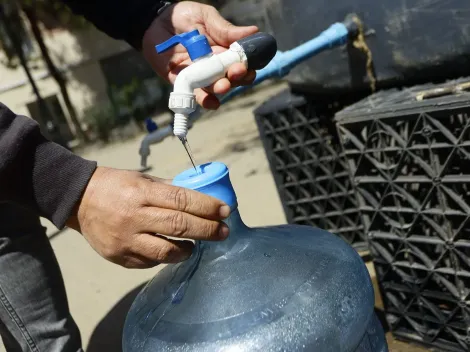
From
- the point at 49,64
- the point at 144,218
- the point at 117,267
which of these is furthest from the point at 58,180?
the point at 49,64

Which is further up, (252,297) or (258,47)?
(258,47)

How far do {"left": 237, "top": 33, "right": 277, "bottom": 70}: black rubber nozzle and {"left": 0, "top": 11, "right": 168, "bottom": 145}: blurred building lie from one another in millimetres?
15685

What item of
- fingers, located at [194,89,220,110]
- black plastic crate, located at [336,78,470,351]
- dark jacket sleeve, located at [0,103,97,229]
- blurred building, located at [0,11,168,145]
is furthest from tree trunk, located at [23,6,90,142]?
A: dark jacket sleeve, located at [0,103,97,229]

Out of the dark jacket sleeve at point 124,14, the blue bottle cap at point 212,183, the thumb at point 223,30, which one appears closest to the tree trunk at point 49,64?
the dark jacket sleeve at point 124,14

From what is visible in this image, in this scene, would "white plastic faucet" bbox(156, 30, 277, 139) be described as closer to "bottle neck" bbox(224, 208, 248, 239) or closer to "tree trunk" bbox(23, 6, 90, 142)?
"bottle neck" bbox(224, 208, 248, 239)

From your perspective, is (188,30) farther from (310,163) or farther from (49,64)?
(49,64)

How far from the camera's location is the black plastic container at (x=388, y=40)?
1791 millimetres

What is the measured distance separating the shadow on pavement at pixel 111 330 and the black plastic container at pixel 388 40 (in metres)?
1.62

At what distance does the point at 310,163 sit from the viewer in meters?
2.71

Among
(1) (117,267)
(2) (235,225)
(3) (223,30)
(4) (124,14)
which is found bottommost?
(1) (117,267)

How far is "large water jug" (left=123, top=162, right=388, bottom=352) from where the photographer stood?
1.22m

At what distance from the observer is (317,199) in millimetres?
2736

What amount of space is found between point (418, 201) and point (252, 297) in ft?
3.17

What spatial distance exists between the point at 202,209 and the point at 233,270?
1.05ft
